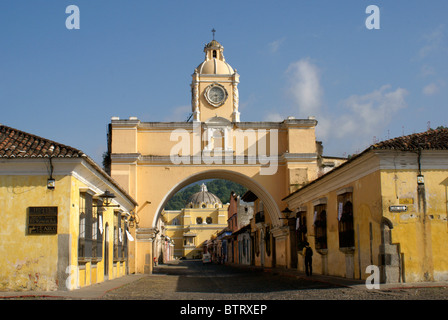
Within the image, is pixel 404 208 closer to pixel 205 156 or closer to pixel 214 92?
pixel 205 156

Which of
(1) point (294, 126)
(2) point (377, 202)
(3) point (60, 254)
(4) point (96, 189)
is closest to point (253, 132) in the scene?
(1) point (294, 126)

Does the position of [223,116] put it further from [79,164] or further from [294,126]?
[79,164]

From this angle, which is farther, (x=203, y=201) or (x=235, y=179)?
(x=203, y=201)

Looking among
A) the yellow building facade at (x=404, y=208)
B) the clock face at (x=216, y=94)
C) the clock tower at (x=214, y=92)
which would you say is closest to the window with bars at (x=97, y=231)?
the yellow building facade at (x=404, y=208)

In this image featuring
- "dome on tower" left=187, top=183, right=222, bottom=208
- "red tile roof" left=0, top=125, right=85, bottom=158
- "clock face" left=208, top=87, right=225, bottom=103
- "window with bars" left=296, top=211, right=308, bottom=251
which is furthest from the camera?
"dome on tower" left=187, top=183, right=222, bottom=208

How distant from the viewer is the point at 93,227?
1532 centimetres

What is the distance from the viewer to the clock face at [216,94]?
2695 cm

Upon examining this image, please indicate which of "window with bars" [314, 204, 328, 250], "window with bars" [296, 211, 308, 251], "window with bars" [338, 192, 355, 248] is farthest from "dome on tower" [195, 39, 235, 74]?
"window with bars" [338, 192, 355, 248]

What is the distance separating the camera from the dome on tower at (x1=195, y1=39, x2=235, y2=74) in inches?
1094

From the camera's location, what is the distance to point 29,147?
13.3 metres

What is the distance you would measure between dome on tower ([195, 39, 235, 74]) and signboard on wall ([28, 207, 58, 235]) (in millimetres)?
16221

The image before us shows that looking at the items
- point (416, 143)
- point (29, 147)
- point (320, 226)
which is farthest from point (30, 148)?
point (320, 226)

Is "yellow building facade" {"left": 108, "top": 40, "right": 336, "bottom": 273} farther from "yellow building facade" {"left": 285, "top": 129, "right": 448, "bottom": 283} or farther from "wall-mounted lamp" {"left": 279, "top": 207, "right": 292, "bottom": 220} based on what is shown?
"yellow building facade" {"left": 285, "top": 129, "right": 448, "bottom": 283}

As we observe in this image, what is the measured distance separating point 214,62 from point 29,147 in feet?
52.5
